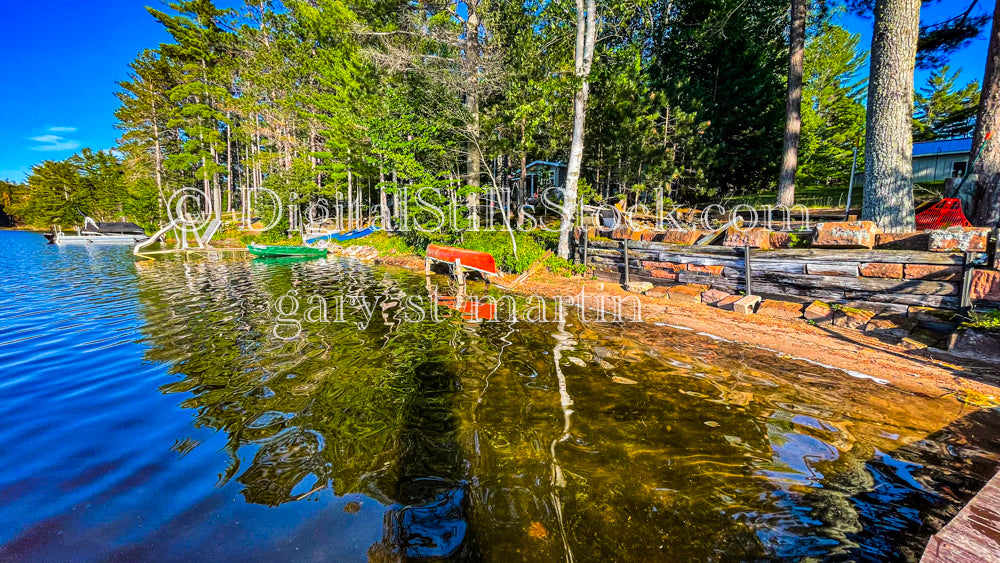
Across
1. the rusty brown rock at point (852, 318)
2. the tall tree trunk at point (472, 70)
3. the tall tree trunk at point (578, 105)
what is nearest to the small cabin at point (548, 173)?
the tall tree trunk at point (472, 70)

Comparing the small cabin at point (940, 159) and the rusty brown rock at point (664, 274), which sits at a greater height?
the small cabin at point (940, 159)

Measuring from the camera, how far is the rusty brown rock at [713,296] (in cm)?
777

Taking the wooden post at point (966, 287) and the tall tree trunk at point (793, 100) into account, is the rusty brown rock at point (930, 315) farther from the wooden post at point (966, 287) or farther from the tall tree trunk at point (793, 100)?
the tall tree trunk at point (793, 100)

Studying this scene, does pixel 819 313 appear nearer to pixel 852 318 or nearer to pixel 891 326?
pixel 852 318

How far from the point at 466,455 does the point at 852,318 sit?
7154mm

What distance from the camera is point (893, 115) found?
6.71m

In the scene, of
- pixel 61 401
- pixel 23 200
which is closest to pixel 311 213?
pixel 61 401

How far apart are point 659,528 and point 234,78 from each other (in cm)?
4703

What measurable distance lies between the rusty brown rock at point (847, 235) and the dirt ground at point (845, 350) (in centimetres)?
151

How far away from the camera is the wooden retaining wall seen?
530 cm

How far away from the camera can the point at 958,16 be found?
9.03 m

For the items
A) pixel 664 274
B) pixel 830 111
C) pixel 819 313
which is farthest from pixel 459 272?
pixel 830 111

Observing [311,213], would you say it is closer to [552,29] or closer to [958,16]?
[552,29]

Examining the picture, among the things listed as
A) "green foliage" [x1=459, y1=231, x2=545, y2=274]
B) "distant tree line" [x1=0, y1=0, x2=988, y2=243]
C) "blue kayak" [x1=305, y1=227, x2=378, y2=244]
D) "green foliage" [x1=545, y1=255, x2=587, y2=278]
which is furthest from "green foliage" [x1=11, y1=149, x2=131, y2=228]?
"green foliage" [x1=545, y1=255, x2=587, y2=278]
